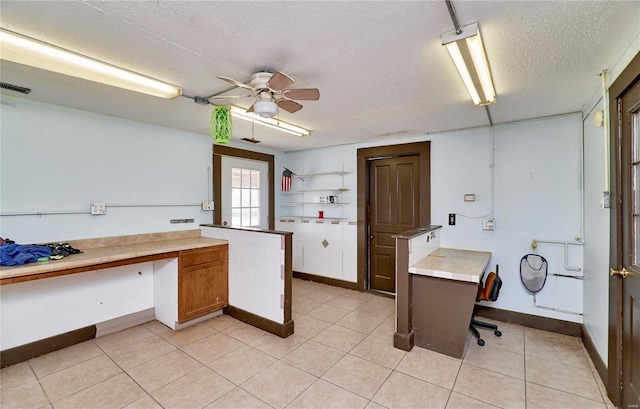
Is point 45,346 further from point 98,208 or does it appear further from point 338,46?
point 338,46

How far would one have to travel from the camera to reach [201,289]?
316 cm

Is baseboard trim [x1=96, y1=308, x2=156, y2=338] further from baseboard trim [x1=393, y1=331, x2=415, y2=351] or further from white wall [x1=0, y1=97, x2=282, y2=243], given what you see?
baseboard trim [x1=393, y1=331, x2=415, y2=351]

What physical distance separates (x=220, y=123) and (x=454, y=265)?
99.6 inches

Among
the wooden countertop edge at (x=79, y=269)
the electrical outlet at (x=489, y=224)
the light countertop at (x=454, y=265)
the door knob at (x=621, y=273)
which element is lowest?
the light countertop at (x=454, y=265)

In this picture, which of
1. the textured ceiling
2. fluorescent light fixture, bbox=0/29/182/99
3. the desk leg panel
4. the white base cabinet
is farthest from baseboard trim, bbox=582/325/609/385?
fluorescent light fixture, bbox=0/29/182/99

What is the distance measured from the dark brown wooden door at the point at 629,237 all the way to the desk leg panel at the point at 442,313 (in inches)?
35.1

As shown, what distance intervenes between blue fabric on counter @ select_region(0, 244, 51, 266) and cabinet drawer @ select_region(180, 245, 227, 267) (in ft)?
3.49

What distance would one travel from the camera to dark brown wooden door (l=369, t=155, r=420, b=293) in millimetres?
4133

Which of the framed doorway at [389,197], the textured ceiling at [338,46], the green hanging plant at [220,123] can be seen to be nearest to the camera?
the textured ceiling at [338,46]

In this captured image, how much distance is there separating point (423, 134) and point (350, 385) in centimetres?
317

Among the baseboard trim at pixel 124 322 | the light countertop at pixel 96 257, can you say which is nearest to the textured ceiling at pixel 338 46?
the light countertop at pixel 96 257

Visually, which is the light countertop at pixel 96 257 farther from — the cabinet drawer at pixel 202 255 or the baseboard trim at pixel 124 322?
the baseboard trim at pixel 124 322

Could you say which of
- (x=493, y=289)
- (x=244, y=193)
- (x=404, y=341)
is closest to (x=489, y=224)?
(x=493, y=289)

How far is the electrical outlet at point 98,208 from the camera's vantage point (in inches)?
117
